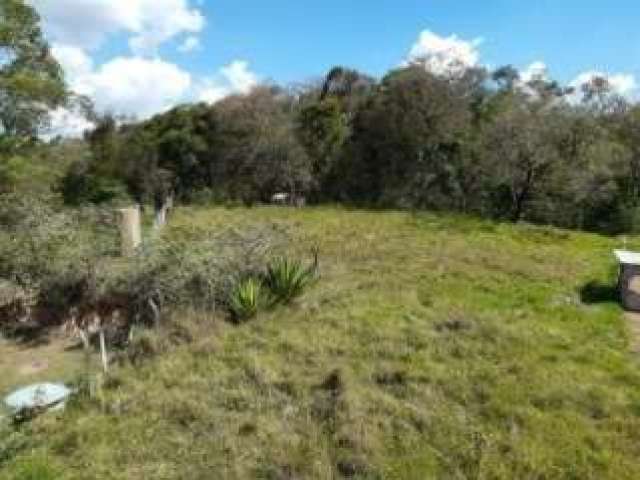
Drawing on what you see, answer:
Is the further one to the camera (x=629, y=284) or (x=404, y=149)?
(x=404, y=149)

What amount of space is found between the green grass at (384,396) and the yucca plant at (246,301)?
0.19m

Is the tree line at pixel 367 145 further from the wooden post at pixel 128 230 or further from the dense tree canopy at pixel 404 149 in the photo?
the wooden post at pixel 128 230

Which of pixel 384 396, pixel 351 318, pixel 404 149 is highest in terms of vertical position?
pixel 404 149

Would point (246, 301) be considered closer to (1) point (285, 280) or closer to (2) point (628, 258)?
(1) point (285, 280)

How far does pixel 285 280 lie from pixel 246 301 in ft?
2.05

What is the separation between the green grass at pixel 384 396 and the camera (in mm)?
4547

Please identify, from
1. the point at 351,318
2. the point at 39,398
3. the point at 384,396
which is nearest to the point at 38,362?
the point at 39,398

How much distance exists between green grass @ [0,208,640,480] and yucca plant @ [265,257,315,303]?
17 centimetres

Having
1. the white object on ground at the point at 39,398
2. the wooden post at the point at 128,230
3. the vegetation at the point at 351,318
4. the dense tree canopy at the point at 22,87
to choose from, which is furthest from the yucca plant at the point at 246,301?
the dense tree canopy at the point at 22,87

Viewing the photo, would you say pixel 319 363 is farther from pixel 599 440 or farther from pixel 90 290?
pixel 90 290

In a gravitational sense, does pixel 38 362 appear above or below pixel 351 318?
below

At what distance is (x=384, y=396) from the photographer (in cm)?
536

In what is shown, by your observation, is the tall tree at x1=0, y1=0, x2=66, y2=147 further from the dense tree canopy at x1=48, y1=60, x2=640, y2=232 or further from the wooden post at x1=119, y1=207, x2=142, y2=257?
the dense tree canopy at x1=48, y1=60, x2=640, y2=232

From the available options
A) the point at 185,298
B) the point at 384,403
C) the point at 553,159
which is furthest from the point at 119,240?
the point at 553,159
